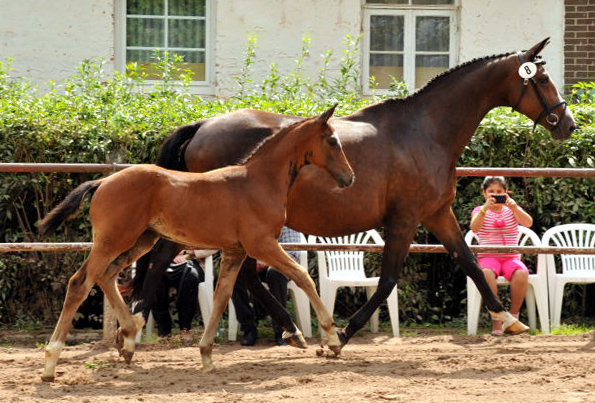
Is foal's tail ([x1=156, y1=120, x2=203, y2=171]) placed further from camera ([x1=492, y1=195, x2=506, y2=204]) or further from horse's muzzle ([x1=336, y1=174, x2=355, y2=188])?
camera ([x1=492, y1=195, x2=506, y2=204])

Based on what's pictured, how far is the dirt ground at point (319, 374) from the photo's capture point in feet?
19.2

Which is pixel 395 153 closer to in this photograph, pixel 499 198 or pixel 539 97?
pixel 539 97

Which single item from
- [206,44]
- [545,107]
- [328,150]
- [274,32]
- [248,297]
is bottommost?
[248,297]

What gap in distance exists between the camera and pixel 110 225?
6.34 m

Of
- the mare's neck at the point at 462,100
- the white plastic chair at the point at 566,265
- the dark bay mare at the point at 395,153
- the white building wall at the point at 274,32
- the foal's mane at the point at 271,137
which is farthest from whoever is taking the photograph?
the white building wall at the point at 274,32

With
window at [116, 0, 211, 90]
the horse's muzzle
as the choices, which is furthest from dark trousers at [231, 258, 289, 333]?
window at [116, 0, 211, 90]

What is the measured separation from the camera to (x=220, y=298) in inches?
265

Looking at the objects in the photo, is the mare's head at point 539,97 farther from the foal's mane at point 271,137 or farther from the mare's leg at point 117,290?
the mare's leg at point 117,290

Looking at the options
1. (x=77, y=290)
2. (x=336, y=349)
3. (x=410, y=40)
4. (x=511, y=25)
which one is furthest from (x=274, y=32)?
(x=77, y=290)

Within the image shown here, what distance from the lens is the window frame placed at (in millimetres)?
12523

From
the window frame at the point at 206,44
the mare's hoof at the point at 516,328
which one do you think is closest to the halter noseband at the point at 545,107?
the mare's hoof at the point at 516,328

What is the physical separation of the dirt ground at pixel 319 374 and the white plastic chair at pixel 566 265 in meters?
0.71

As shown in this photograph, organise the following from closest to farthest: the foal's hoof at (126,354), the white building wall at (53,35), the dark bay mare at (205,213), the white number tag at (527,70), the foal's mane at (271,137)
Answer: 1. the dark bay mare at (205,213)
2. the foal's mane at (271,137)
3. the foal's hoof at (126,354)
4. the white number tag at (527,70)
5. the white building wall at (53,35)

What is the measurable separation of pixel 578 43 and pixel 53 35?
6396 mm
